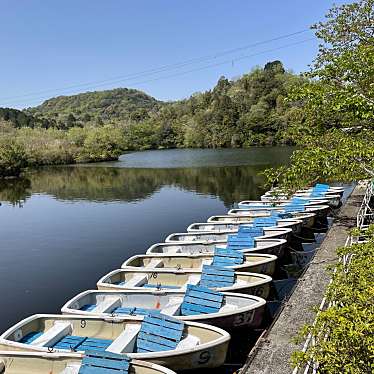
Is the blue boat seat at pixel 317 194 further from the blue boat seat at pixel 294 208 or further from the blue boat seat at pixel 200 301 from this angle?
the blue boat seat at pixel 200 301

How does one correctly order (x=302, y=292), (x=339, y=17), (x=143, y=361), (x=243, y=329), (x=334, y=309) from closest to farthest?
(x=334, y=309)
(x=143, y=361)
(x=243, y=329)
(x=302, y=292)
(x=339, y=17)

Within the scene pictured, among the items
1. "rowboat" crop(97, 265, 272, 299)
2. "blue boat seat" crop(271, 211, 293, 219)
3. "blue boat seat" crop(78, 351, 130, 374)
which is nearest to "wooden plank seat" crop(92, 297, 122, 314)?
"rowboat" crop(97, 265, 272, 299)

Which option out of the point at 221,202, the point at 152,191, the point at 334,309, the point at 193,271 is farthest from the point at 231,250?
the point at 152,191

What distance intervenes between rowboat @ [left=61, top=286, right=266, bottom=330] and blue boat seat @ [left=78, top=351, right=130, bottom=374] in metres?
1.96

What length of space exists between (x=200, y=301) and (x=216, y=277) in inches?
63.6

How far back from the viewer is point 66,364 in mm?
8125

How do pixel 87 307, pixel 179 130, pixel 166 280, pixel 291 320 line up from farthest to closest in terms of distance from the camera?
pixel 179 130 → pixel 166 280 → pixel 87 307 → pixel 291 320

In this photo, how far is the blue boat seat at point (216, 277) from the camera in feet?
38.5

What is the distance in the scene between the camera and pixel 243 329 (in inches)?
400

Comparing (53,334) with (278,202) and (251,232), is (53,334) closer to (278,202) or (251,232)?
(251,232)

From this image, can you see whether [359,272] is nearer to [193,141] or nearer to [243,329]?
[243,329]

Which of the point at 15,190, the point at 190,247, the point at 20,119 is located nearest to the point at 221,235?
the point at 190,247

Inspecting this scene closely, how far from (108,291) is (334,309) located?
8.36m

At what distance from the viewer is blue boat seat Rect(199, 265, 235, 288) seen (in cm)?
1175
